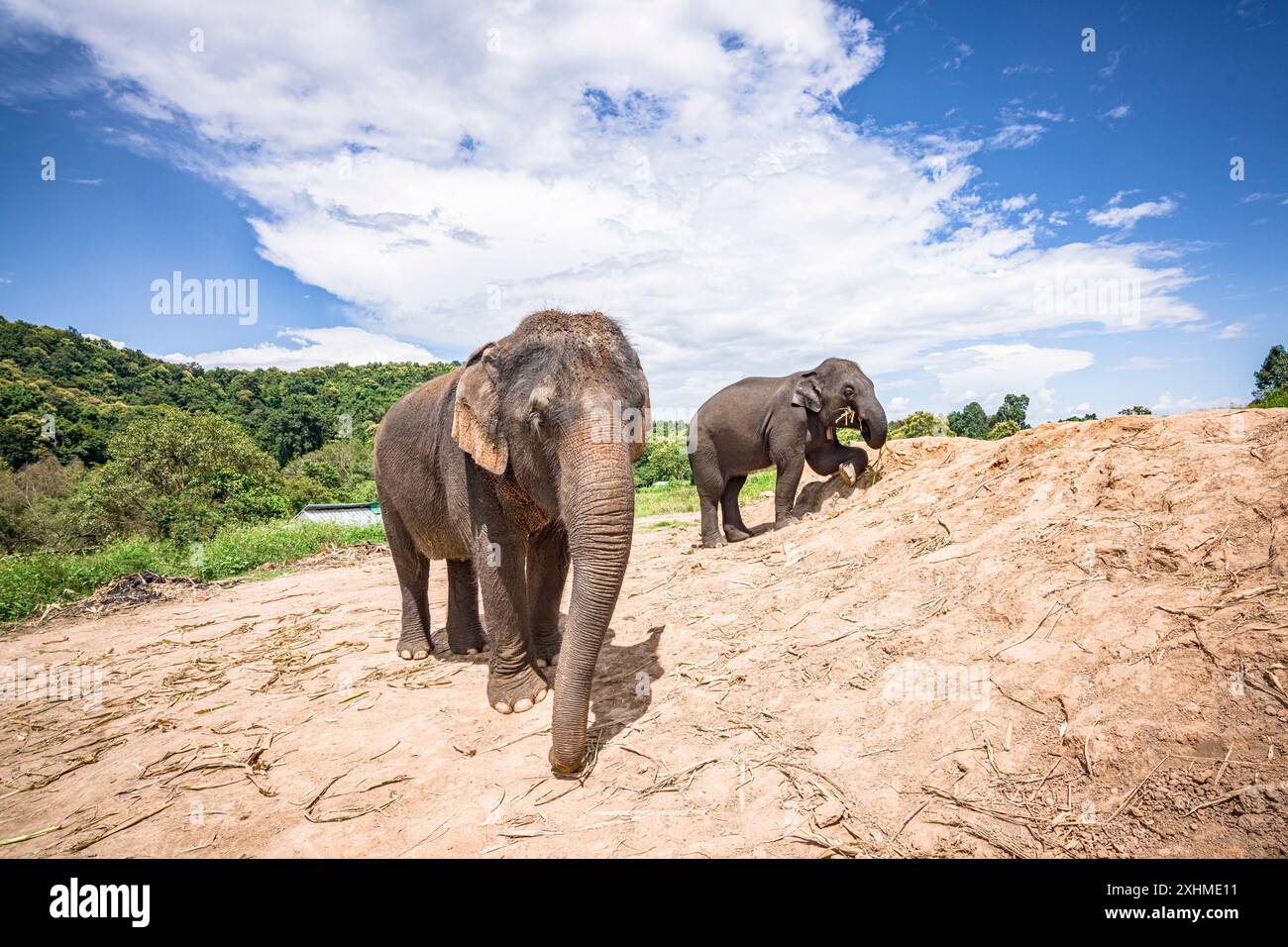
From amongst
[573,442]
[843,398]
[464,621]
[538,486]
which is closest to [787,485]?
[843,398]

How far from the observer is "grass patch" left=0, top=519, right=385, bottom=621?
1261 centimetres

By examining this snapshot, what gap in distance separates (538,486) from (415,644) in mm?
4153

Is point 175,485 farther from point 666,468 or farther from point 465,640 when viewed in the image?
point 666,468

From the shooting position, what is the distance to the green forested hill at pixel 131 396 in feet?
201

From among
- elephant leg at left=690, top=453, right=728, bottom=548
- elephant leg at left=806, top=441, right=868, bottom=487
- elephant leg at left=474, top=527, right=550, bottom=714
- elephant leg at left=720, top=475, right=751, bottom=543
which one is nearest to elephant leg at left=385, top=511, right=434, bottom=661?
elephant leg at left=474, top=527, right=550, bottom=714

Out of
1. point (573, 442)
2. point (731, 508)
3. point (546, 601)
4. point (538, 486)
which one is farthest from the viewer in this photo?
point (731, 508)

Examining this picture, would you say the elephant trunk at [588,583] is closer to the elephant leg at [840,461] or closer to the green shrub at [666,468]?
the elephant leg at [840,461]

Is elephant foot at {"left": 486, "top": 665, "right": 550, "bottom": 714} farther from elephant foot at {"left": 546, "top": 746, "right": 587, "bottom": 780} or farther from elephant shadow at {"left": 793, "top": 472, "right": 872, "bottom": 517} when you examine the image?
A: elephant shadow at {"left": 793, "top": 472, "right": 872, "bottom": 517}

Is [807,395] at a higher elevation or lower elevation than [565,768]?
higher

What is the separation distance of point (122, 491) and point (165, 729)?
3858 cm

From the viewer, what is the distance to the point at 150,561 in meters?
16.0

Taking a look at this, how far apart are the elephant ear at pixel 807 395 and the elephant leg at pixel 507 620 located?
877cm

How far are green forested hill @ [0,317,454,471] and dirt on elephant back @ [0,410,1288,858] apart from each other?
53678 millimetres
